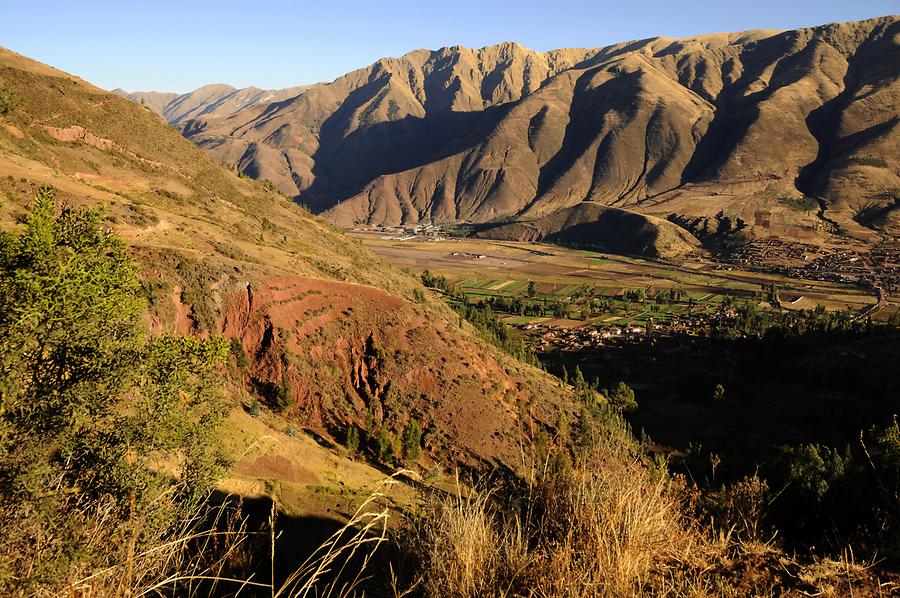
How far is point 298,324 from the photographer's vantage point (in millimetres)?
43562

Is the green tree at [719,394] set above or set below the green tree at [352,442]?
below

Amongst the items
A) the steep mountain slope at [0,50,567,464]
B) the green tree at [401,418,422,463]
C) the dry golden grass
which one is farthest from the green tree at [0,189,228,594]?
the steep mountain slope at [0,50,567,464]

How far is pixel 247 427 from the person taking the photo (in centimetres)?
3173

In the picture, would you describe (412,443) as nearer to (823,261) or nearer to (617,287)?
(617,287)

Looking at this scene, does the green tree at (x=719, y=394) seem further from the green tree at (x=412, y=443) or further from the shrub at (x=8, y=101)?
the shrub at (x=8, y=101)

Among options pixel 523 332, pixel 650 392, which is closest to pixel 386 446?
pixel 650 392

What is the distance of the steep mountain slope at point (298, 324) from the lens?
1582 inches

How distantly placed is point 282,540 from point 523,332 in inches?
3534

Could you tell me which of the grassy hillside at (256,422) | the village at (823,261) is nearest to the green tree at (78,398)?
the grassy hillside at (256,422)

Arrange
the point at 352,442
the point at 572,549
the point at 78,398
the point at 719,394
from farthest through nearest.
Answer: the point at 719,394, the point at 352,442, the point at 78,398, the point at 572,549

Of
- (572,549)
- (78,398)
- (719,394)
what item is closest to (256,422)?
(78,398)

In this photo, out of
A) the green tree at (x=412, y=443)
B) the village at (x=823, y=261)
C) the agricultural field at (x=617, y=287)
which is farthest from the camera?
the village at (x=823, y=261)

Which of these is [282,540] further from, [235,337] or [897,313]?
[897,313]

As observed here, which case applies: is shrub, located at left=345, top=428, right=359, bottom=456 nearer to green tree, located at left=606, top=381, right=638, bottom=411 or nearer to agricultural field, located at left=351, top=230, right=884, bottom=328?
green tree, located at left=606, top=381, right=638, bottom=411
